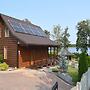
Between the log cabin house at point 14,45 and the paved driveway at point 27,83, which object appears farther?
the log cabin house at point 14,45

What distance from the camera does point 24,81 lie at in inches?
782

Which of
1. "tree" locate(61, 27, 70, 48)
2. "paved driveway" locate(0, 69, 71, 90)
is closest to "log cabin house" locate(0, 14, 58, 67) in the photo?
"paved driveway" locate(0, 69, 71, 90)

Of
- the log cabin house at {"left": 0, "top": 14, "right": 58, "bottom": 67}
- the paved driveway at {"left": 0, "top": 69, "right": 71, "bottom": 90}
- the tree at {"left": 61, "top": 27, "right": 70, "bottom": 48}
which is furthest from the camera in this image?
the tree at {"left": 61, "top": 27, "right": 70, "bottom": 48}

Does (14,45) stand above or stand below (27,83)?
above

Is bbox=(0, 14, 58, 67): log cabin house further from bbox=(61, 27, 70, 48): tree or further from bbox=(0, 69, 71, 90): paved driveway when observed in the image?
bbox=(61, 27, 70, 48): tree

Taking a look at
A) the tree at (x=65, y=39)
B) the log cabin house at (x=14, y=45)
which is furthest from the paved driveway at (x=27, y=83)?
the tree at (x=65, y=39)

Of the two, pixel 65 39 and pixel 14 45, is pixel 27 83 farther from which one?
pixel 65 39

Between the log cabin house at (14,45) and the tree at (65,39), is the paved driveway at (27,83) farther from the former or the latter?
the tree at (65,39)

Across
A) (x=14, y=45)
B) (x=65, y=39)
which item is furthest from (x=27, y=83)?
(x=65, y=39)

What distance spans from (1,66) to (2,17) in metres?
6.16

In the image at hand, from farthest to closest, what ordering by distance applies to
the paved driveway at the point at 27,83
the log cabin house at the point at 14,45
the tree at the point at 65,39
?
the tree at the point at 65,39 → the log cabin house at the point at 14,45 → the paved driveway at the point at 27,83

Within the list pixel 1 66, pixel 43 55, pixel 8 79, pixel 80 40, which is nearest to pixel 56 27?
pixel 80 40

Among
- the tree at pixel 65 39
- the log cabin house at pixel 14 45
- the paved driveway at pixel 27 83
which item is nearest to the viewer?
the paved driveway at pixel 27 83

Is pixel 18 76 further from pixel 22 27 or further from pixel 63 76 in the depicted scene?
pixel 22 27
